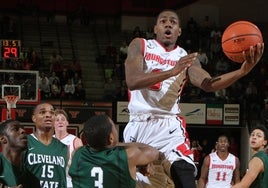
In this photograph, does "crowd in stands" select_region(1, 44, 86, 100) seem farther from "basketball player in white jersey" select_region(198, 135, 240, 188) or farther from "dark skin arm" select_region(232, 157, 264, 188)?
"dark skin arm" select_region(232, 157, 264, 188)

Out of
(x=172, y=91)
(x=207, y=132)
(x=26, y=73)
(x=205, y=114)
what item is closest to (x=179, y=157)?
(x=172, y=91)

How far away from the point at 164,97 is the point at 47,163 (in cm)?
145

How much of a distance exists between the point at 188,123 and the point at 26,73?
5.62 meters

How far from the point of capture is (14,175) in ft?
17.4

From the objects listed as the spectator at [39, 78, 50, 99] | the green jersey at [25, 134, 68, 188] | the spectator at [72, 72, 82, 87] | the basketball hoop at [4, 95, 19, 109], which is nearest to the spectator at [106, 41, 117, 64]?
the spectator at [72, 72, 82, 87]

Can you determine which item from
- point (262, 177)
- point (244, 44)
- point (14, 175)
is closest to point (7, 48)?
point (14, 175)

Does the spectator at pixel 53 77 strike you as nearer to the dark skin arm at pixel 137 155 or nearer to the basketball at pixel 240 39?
the basketball at pixel 240 39

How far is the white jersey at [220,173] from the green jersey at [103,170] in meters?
6.92

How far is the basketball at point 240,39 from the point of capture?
4523 millimetres

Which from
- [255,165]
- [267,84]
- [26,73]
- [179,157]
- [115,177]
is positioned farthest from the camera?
[267,84]

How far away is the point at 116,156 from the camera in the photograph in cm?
381

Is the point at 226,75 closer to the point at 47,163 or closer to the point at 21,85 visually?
the point at 47,163

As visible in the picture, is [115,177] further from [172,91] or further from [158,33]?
[158,33]

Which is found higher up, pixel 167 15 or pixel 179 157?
pixel 167 15
